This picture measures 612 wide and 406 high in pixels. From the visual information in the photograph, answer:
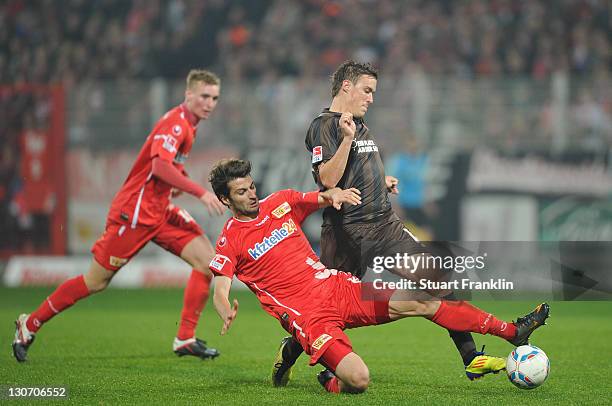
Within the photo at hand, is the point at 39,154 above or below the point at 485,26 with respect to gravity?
below

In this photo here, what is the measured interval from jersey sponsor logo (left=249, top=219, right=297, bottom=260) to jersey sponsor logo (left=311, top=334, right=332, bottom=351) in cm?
68

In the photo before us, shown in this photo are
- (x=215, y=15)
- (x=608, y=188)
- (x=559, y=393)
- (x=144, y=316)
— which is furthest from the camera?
(x=215, y=15)

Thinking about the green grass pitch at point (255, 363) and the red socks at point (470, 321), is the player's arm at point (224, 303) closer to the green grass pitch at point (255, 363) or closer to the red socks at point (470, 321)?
the green grass pitch at point (255, 363)

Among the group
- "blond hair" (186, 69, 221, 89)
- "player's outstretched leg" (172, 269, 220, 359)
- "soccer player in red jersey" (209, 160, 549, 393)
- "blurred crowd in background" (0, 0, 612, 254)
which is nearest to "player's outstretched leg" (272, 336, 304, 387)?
"soccer player in red jersey" (209, 160, 549, 393)

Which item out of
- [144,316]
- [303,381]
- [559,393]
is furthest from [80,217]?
[559,393]

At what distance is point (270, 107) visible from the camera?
1510 centimetres

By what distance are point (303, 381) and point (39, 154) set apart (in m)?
10.0

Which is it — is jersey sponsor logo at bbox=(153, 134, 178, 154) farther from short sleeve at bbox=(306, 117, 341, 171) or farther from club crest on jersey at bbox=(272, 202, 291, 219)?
club crest on jersey at bbox=(272, 202, 291, 219)

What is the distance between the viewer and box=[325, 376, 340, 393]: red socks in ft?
20.5

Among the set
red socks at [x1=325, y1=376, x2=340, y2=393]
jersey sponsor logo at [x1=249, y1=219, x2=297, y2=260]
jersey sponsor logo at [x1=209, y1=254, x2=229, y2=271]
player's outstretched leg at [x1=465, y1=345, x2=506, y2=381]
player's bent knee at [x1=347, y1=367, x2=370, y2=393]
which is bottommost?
red socks at [x1=325, y1=376, x2=340, y2=393]

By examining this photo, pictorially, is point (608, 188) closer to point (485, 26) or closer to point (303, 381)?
point (485, 26)

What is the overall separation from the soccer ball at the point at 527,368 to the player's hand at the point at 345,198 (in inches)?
53.2

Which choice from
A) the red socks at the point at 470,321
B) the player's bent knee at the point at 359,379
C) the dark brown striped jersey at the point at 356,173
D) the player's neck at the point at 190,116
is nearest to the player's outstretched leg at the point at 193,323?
the player's neck at the point at 190,116

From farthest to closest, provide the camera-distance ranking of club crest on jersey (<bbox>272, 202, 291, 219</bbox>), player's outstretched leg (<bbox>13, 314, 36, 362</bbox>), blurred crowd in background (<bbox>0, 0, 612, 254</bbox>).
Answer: blurred crowd in background (<bbox>0, 0, 612, 254</bbox>), player's outstretched leg (<bbox>13, 314, 36, 362</bbox>), club crest on jersey (<bbox>272, 202, 291, 219</bbox>)
